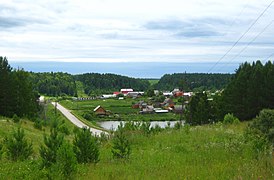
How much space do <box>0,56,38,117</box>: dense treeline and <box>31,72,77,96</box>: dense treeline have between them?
104565mm

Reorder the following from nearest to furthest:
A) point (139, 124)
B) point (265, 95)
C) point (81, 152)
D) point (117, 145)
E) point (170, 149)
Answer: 1. point (81, 152)
2. point (117, 145)
3. point (170, 149)
4. point (139, 124)
5. point (265, 95)

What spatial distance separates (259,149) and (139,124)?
13329 millimetres

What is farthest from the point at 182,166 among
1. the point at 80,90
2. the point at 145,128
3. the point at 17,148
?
the point at 80,90

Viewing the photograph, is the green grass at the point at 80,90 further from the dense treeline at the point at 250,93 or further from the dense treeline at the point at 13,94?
the dense treeline at the point at 250,93

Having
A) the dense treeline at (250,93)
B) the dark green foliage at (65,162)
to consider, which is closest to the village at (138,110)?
the dense treeline at (250,93)

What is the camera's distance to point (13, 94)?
46.1 metres

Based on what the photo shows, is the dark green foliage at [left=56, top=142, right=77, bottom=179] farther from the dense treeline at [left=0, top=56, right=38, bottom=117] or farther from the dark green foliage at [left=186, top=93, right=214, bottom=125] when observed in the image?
the dark green foliage at [left=186, top=93, right=214, bottom=125]

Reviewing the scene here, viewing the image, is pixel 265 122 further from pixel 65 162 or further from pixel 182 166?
pixel 65 162

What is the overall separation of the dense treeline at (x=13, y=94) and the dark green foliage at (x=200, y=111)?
23340 mm

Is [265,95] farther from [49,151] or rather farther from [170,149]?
[49,151]

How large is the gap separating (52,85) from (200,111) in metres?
115

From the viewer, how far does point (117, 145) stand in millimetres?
13180

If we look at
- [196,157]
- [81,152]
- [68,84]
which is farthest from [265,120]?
[68,84]

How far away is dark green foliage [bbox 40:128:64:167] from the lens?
10500 mm
